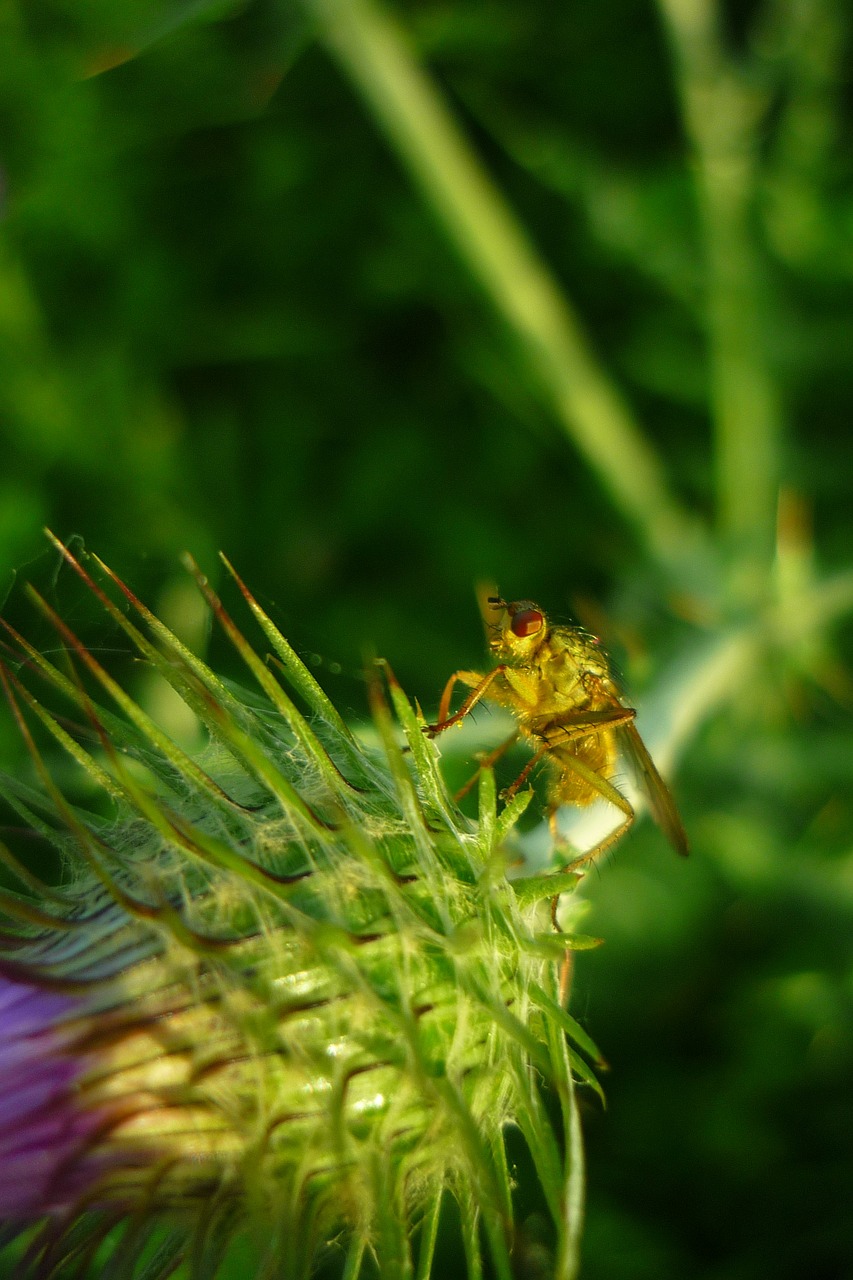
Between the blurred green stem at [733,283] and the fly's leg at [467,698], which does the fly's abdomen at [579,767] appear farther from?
the blurred green stem at [733,283]

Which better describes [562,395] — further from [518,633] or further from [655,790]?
[655,790]

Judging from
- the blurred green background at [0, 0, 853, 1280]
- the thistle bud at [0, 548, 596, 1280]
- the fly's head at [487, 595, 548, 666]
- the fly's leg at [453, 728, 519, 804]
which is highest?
the blurred green background at [0, 0, 853, 1280]

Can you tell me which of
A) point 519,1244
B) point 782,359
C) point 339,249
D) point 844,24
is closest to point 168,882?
point 519,1244

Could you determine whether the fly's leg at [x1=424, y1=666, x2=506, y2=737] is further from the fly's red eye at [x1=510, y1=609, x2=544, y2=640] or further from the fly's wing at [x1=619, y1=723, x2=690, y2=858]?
the fly's wing at [x1=619, y1=723, x2=690, y2=858]

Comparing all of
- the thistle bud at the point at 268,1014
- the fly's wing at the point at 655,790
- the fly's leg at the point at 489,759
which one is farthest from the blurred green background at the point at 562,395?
the thistle bud at the point at 268,1014

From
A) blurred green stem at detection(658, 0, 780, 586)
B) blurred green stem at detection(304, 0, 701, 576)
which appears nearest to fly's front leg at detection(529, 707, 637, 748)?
blurred green stem at detection(658, 0, 780, 586)

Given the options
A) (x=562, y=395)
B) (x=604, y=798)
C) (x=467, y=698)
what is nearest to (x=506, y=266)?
(x=562, y=395)
